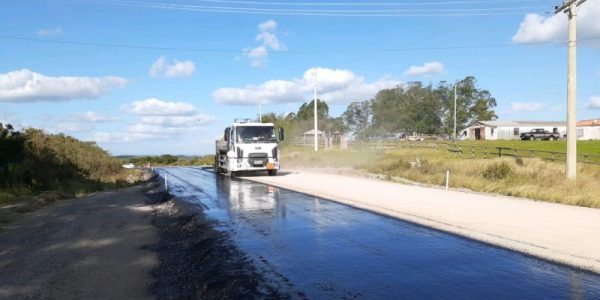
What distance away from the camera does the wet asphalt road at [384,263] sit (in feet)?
21.4

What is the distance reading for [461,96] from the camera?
127000 millimetres

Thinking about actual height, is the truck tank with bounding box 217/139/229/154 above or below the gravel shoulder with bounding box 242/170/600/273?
above

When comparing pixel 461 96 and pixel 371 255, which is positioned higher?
pixel 461 96

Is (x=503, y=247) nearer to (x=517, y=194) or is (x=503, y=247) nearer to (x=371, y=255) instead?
(x=371, y=255)

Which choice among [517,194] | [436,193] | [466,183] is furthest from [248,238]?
[466,183]

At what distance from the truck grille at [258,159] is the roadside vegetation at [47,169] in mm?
8272

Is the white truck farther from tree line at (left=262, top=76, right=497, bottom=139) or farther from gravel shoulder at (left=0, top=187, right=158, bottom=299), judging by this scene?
tree line at (left=262, top=76, right=497, bottom=139)

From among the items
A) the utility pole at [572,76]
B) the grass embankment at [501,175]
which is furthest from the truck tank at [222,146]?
the utility pole at [572,76]

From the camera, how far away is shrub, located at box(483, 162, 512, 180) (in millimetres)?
24844

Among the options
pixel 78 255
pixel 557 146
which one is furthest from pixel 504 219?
pixel 557 146

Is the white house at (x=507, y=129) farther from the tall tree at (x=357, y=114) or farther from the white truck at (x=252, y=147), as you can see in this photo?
the white truck at (x=252, y=147)

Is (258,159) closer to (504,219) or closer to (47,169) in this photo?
(47,169)

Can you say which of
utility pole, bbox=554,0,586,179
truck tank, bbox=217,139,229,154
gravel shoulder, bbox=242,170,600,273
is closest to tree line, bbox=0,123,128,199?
truck tank, bbox=217,139,229,154

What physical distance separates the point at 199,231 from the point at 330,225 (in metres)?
2.90
